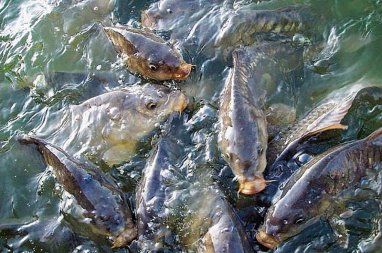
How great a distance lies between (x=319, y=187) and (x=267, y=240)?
18.0 inches

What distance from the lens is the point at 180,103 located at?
Answer: 12.8 ft

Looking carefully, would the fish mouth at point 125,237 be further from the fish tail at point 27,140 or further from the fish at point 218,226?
the fish tail at point 27,140

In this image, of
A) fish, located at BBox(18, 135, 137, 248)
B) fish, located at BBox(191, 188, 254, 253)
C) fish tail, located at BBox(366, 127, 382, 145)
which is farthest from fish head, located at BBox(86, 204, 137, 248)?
fish tail, located at BBox(366, 127, 382, 145)

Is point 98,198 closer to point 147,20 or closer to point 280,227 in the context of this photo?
point 280,227

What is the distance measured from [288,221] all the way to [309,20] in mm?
2054

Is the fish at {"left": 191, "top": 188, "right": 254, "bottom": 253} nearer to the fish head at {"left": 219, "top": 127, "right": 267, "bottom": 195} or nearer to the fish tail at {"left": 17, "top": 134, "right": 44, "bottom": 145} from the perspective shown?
the fish head at {"left": 219, "top": 127, "right": 267, "bottom": 195}

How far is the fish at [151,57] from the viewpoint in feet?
13.1

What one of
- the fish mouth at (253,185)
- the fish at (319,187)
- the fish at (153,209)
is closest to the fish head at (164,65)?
the fish at (153,209)

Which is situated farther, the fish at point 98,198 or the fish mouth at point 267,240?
the fish at point 98,198

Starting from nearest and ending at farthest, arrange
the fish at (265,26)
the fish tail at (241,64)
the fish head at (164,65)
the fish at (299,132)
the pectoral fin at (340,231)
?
the pectoral fin at (340,231), the fish at (299,132), the fish tail at (241,64), the fish head at (164,65), the fish at (265,26)

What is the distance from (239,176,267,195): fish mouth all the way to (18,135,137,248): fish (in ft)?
2.46

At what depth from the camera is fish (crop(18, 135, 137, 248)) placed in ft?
10.7

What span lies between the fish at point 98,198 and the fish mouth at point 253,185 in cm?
75

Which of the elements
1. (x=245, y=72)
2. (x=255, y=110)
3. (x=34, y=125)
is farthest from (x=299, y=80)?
(x=34, y=125)
